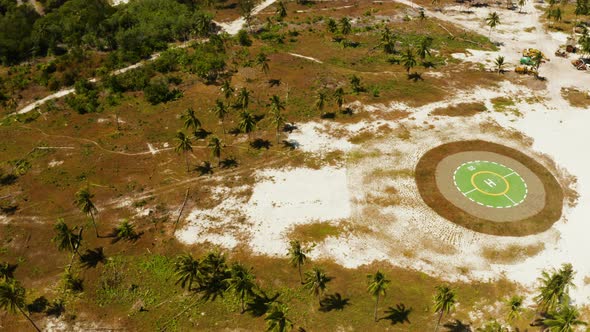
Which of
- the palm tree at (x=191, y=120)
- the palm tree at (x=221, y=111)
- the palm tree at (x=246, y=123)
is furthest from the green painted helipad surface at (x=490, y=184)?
the palm tree at (x=191, y=120)

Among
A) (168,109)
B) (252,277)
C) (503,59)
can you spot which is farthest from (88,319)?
(503,59)

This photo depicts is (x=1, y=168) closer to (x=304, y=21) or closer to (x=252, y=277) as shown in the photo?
(x=252, y=277)

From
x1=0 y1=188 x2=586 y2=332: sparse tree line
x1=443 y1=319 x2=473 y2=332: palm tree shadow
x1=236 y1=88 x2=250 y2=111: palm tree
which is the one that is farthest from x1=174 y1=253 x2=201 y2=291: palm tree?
x1=236 y1=88 x2=250 y2=111: palm tree

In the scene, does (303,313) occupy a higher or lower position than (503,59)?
lower

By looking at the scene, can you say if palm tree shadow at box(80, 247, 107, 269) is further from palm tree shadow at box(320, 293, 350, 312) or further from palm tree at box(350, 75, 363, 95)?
palm tree at box(350, 75, 363, 95)

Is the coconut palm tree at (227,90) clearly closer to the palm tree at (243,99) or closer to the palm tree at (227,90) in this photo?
the palm tree at (227,90)

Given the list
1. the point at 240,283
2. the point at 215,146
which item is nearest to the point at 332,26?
the point at 215,146

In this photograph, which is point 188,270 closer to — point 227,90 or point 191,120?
point 191,120
